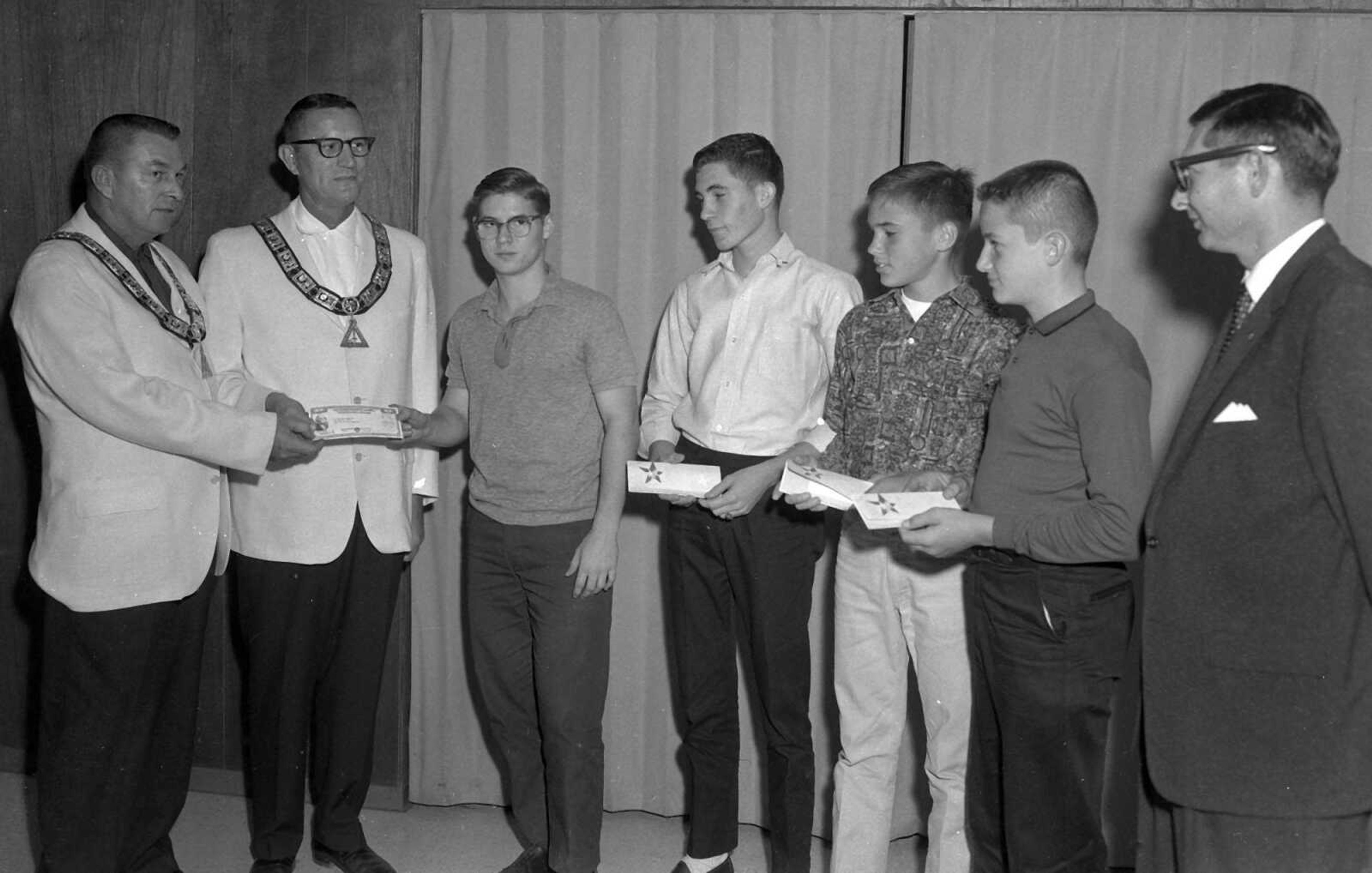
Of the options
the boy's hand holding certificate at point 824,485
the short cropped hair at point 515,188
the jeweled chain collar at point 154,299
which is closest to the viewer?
the boy's hand holding certificate at point 824,485

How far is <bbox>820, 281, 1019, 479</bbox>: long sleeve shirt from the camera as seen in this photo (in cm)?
260

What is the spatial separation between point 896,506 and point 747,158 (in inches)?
→ 41.0

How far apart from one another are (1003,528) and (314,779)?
199cm

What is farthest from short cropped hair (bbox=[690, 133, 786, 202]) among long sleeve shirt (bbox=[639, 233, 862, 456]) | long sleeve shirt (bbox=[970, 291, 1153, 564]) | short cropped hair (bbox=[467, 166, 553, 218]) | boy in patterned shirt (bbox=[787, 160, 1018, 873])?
long sleeve shirt (bbox=[970, 291, 1153, 564])

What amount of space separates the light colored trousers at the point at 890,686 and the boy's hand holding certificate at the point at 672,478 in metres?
0.37

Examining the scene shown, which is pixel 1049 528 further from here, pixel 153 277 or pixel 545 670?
pixel 153 277

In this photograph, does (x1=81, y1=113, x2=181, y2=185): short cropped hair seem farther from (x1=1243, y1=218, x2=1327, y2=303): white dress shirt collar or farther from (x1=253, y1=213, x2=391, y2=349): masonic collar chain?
(x1=1243, y1=218, x2=1327, y2=303): white dress shirt collar

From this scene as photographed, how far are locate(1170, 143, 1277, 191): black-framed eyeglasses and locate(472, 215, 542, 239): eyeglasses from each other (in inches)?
61.4

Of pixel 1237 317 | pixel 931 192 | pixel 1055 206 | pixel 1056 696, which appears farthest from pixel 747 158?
pixel 1056 696

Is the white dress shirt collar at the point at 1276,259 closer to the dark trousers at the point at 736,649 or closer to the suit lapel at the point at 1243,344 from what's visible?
the suit lapel at the point at 1243,344

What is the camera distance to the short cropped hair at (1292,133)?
1.74 meters

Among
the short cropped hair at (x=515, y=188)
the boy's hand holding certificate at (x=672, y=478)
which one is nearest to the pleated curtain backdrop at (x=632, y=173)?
the short cropped hair at (x=515, y=188)

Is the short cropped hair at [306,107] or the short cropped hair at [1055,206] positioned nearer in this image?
the short cropped hair at [1055,206]

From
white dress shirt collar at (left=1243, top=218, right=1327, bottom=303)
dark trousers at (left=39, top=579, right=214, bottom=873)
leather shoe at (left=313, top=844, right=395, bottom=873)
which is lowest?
leather shoe at (left=313, top=844, right=395, bottom=873)
